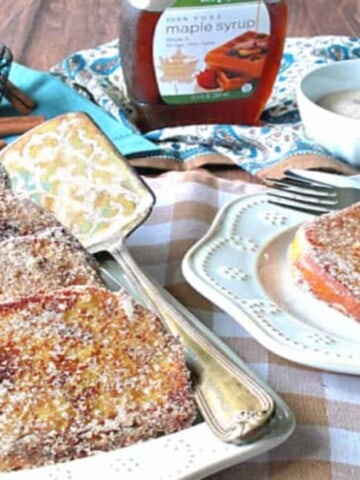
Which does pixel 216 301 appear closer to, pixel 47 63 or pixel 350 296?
pixel 350 296

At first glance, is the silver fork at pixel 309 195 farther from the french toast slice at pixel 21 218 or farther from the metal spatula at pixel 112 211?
the french toast slice at pixel 21 218

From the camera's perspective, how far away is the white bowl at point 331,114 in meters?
1.32

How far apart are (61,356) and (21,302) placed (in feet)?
0.22

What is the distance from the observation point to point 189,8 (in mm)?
1360

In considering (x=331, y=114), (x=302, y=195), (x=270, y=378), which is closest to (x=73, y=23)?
(x=331, y=114)

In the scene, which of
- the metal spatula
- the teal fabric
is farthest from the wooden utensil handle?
the teal fabric

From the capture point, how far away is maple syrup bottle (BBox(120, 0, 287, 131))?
137 cm

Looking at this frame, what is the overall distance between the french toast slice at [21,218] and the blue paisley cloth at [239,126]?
1.20 feet

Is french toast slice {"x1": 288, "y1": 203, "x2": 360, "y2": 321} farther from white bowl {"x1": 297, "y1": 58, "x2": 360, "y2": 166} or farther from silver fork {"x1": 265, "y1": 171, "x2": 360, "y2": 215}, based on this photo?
white bowl {"x1": 297, "y1": 58, "x2": 360, "y2": 166}

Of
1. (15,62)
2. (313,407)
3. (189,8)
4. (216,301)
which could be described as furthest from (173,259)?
(15,62)

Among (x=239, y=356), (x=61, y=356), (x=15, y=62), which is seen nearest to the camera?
(x=61, y=356)

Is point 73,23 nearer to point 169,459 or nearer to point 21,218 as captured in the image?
point 21,218

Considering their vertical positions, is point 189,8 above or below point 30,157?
above

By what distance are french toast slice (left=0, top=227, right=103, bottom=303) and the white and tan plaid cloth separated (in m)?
0.14
